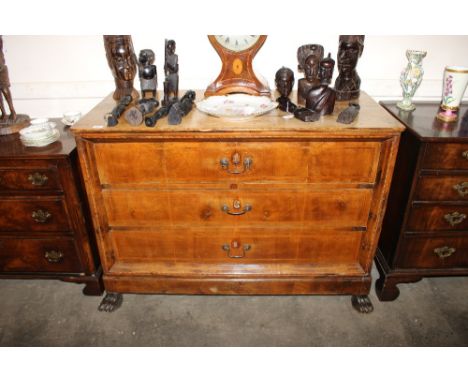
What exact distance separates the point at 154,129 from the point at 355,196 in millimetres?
1015

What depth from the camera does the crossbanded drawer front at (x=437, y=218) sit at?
177 centimetres

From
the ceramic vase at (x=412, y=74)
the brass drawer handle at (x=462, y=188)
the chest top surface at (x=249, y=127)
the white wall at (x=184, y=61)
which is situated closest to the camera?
the chest top surface at (x=249, y=127)

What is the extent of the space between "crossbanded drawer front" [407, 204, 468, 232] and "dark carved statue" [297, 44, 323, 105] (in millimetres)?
810

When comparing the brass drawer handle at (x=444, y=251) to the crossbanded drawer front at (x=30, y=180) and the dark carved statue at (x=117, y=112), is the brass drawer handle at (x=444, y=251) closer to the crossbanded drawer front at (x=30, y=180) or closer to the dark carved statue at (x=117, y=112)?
the dark carved statue at (x=117, y=112)

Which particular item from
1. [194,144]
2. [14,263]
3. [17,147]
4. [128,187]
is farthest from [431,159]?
[14,263]

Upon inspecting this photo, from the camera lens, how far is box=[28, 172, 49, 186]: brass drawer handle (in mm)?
1690

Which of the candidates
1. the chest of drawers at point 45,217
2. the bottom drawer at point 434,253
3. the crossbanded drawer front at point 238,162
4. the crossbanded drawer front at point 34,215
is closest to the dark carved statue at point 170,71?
the crossbanded drawer front at point 238,162

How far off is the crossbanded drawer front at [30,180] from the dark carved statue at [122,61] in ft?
1.77

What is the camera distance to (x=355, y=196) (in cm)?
170

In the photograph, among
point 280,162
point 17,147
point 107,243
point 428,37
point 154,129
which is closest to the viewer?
point 154,129

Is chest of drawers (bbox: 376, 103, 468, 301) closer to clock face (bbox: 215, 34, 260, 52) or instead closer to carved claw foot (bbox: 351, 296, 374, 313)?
carved claw foot (bbox: 351, 296, 374, 313)

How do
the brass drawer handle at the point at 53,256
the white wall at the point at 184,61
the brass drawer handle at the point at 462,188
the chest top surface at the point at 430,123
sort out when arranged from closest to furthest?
the chest top surface at the point at 430,123, the brass drawer handle at the point at 462,188, the brass drawer handle at the point at 53,256, the white wall at the point at 184,61

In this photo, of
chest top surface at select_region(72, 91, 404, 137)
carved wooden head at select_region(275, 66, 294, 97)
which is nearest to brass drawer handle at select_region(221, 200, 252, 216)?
chest top surface at select_region(72, 91, 404, 137)

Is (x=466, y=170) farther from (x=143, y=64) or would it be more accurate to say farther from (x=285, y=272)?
(x=143, y=64)
